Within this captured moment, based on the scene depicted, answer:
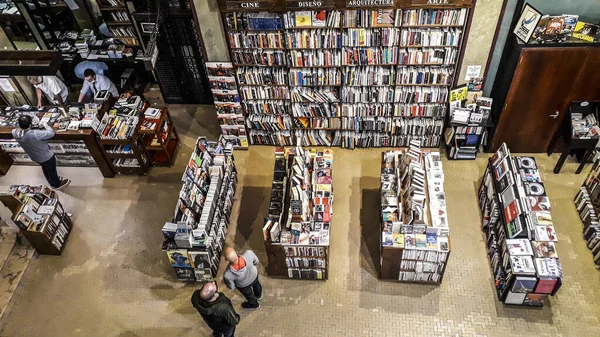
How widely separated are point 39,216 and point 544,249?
8.84 meters

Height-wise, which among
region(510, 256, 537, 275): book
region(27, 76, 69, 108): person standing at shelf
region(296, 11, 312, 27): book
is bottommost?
region(510, 256, 537, 275): book

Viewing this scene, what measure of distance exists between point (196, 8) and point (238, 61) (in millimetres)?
1286

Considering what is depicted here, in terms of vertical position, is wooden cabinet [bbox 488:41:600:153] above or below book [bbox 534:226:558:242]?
above

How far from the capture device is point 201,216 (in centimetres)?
840

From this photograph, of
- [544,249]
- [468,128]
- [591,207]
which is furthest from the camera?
[468,128]

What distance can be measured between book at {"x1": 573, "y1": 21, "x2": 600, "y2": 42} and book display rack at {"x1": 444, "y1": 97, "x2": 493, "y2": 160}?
1.89 metres

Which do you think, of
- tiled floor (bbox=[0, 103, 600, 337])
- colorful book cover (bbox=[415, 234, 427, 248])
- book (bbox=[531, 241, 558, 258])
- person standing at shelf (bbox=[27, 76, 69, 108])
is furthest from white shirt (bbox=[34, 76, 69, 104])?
book (bbox=[531, 241, 558, 258])

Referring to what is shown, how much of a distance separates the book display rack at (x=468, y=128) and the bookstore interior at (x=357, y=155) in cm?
4

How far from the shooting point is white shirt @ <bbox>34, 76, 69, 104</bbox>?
37.0ft

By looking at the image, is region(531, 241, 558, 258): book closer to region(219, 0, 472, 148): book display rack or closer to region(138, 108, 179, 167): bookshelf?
region(219, 0, 472, 148): book display rack

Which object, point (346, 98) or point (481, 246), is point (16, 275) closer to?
point (346, 98)

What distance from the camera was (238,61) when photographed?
380 inches

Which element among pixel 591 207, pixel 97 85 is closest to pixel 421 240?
pixel 591 207

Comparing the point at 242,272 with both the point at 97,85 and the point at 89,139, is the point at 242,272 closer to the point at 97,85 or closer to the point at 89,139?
the point at 89,139
